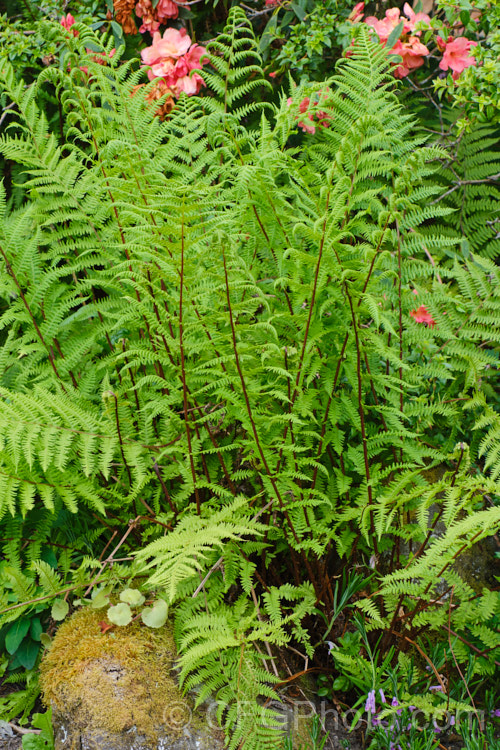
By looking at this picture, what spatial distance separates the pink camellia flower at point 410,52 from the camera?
2.50 metres

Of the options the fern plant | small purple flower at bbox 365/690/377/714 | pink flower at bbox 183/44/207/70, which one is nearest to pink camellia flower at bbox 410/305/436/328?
the fern plant

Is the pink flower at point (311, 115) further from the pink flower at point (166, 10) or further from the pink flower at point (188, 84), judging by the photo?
the pink flower at point (166, 10)

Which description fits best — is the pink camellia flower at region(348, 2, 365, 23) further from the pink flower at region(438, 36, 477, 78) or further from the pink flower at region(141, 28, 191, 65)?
the pink flower at region(141, 28, 191, 65)

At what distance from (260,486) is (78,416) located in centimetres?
54

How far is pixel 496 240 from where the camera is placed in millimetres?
2568

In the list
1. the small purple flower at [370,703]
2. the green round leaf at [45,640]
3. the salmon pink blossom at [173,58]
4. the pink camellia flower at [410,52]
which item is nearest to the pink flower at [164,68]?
the salmon pink blossom at [173,58]

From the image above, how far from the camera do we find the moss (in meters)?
1.44

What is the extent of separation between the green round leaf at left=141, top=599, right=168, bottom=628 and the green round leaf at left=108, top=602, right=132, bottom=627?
43 mm

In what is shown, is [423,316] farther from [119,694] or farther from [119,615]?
[119,694]

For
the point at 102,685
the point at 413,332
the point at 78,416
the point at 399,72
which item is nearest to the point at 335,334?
the point at 413,332

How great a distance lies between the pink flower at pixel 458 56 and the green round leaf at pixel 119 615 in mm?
2488

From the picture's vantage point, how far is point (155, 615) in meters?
1.56

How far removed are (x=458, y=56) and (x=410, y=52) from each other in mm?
206

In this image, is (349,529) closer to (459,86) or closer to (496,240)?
(496,240)
